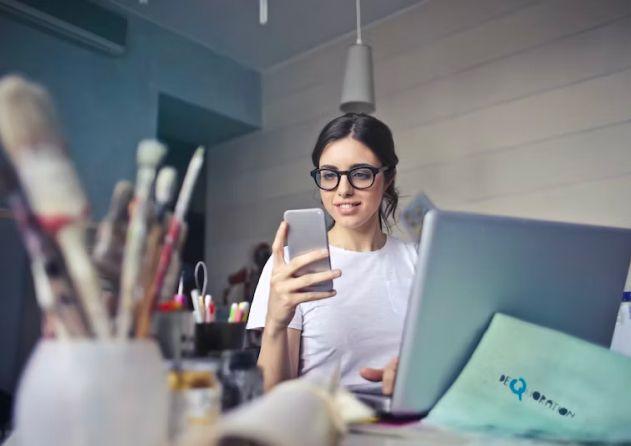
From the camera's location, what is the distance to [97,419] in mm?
400

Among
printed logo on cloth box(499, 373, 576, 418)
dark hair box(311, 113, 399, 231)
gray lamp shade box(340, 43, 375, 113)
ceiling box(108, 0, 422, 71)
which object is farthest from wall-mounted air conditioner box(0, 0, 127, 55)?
printed logo on cloth box(499, 373, 576, 418)

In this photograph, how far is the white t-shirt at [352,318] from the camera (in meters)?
1.30

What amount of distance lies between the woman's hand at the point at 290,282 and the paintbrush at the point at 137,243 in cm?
50

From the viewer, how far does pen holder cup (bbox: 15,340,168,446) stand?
398 mm

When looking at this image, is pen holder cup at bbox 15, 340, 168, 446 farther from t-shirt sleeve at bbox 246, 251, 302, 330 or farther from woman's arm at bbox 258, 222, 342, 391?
t-shirt sleeve at bbox 246, 251, 302, 330

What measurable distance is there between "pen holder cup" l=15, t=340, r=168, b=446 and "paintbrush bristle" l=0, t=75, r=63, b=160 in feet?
0.52

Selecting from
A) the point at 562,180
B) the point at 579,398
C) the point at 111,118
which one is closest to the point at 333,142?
the point at 579,398

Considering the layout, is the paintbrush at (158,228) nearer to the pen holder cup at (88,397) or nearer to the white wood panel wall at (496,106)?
the pen holder cup at (88,397)

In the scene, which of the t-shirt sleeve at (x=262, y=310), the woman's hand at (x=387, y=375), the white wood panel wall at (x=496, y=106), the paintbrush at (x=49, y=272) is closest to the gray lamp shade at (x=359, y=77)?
the white wood panel wall at (x=496, y=106)

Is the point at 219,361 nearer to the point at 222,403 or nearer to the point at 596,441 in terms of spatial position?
the point at 222,403

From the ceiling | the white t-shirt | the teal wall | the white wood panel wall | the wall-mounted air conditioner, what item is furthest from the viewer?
the ceiling

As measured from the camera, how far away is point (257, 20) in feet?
10.8

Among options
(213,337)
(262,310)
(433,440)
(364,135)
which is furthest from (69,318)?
(364,135)

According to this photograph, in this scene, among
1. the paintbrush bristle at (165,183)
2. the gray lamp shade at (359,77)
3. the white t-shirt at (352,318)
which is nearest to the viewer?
the paintbrush bristle at (165,183)
